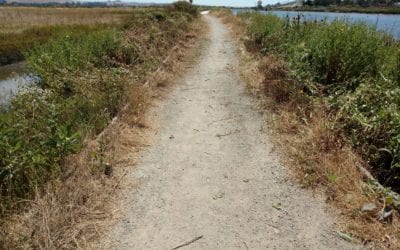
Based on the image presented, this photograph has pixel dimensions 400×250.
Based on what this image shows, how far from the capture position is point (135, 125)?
625 cm

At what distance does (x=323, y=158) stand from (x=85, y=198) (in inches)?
117

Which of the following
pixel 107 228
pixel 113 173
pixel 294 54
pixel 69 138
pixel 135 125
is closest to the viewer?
pixel 107 228

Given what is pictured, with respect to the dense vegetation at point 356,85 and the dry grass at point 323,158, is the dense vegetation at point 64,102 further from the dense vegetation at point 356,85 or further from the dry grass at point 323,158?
the dense vegetation at point 356,85

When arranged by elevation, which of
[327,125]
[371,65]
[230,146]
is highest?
[371,65]

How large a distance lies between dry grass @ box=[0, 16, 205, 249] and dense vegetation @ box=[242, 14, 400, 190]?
2983 mm

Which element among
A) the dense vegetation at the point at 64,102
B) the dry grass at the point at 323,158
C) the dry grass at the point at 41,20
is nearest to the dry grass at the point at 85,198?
the dense vegetation at the point at 64,102

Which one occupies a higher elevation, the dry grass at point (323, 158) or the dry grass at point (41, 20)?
the dry grass at point (323, 158)

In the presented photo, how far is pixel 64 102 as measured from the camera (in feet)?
20.3

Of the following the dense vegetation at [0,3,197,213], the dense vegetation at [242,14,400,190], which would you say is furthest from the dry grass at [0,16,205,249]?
the dense vegetation at [242,14,400,190]

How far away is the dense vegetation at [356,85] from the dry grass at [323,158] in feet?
0.38

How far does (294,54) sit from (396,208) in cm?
475

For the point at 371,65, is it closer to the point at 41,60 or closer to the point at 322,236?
the point at 322,236

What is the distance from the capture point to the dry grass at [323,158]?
11.7ft

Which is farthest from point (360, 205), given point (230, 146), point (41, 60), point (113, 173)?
point (41, 60)
